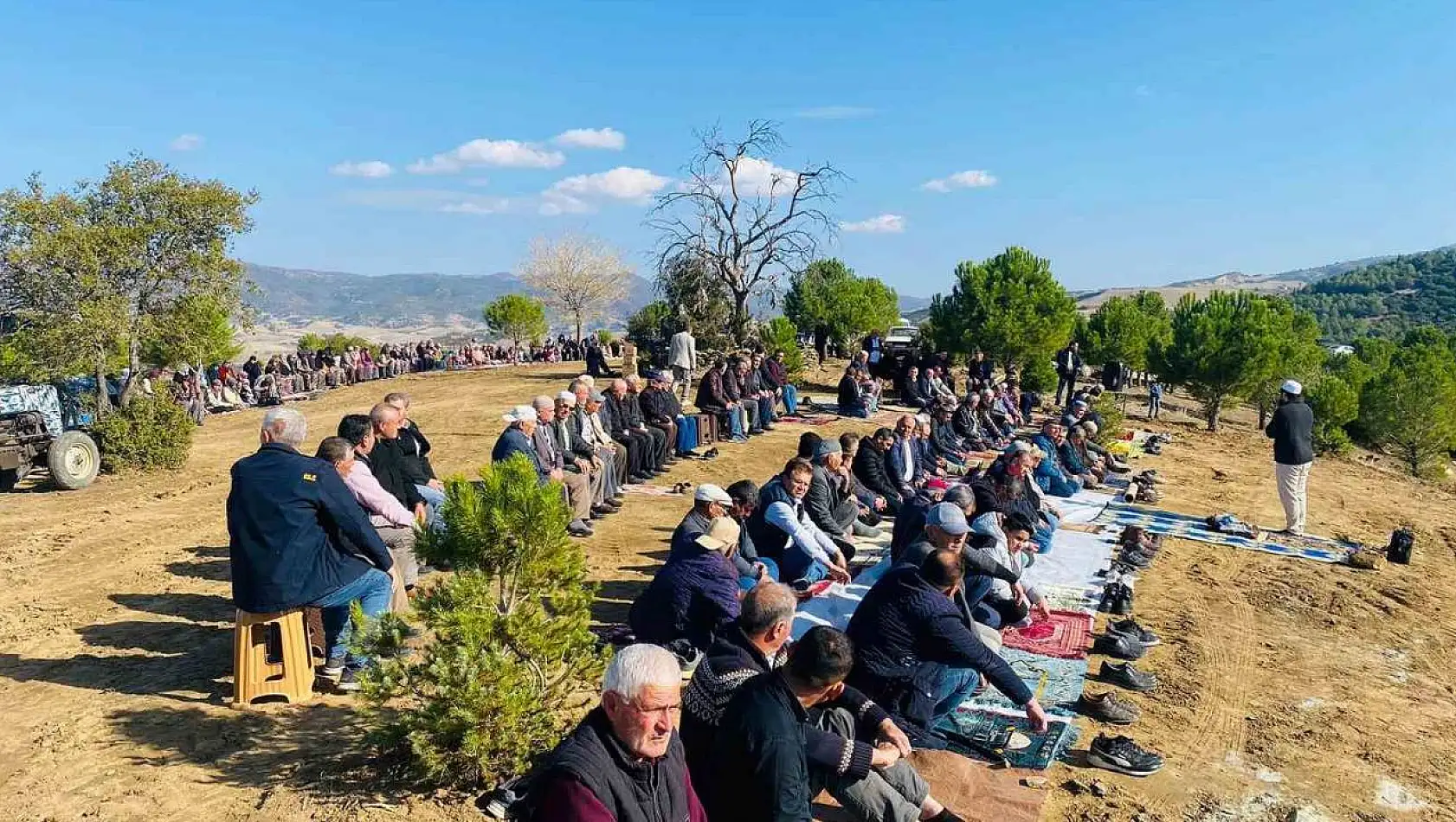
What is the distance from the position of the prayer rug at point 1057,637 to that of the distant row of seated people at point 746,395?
8421 mm

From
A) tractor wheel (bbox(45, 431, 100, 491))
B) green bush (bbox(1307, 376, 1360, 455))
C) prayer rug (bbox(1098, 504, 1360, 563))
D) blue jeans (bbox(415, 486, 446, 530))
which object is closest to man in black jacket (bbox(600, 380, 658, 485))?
blue jeans (bbox(415, 486, 446, 530))

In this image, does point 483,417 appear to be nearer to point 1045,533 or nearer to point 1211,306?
point 1045,533

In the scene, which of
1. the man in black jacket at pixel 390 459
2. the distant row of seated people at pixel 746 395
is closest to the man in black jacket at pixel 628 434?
the distant row of seated people at pixel 746 395

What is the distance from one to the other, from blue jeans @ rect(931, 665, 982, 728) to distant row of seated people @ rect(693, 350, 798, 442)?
1004 centimetres

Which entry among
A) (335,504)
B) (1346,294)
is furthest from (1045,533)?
(1346,294)

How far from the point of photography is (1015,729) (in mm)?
4906

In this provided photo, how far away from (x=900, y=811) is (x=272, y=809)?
8.86 feet

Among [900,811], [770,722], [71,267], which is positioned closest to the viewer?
[770,722]

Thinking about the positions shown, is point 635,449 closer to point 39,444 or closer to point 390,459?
point 390,459

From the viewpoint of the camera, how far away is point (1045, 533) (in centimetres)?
870

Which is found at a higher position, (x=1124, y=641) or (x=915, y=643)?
(x=915, y=643)

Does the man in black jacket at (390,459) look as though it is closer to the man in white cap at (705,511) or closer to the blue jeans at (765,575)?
the man in white cap at (705,511)

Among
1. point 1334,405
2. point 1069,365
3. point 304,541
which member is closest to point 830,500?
point 304,541

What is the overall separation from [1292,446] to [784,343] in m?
14.3
